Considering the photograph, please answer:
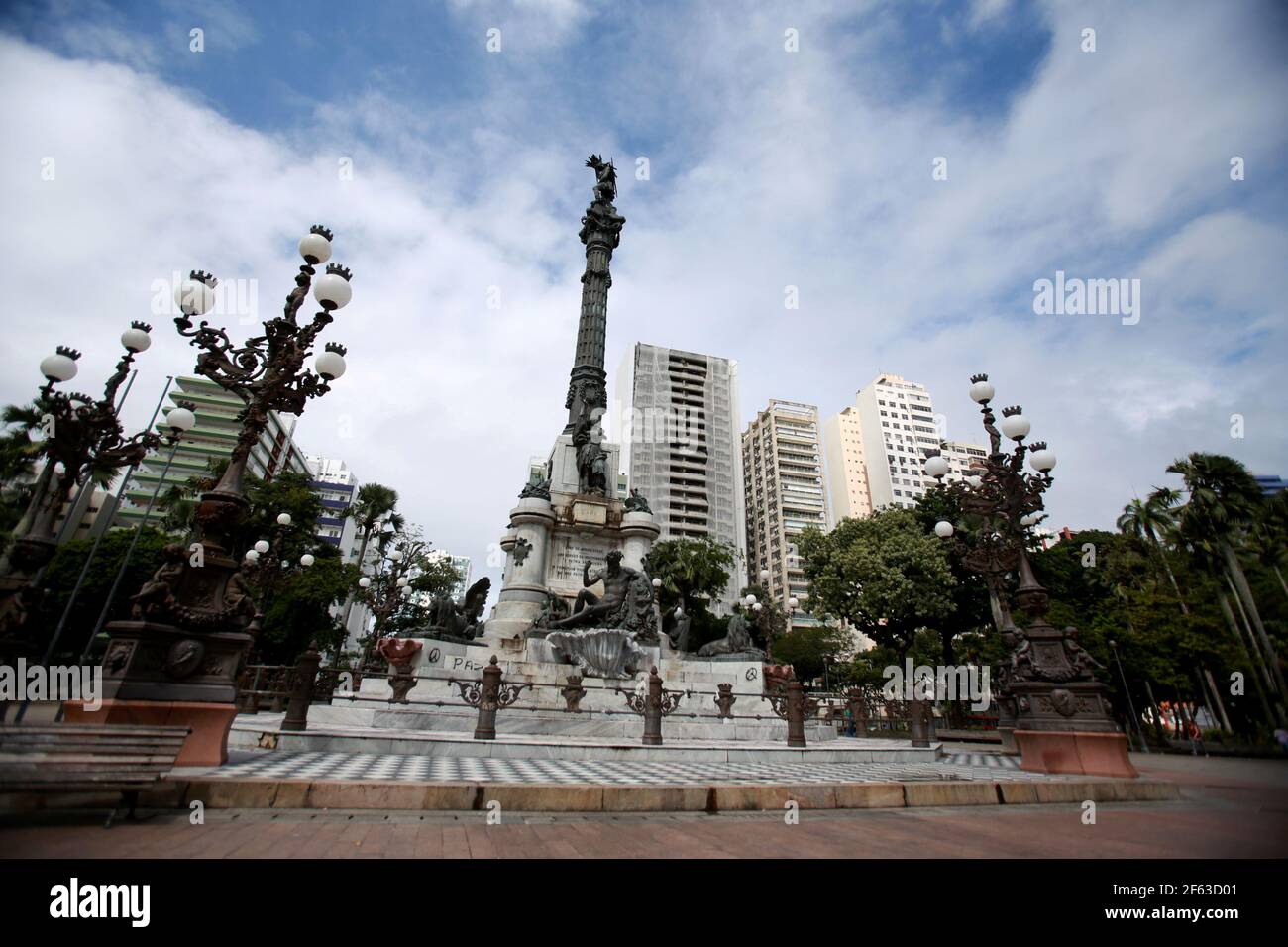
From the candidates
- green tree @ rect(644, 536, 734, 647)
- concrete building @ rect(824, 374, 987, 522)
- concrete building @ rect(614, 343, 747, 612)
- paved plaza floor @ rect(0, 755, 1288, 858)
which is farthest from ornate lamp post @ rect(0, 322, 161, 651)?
concrete building @ rect(824, 374, 987, 522)

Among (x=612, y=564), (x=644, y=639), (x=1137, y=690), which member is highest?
(x=612, y=564)

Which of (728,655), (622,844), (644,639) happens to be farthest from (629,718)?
(622,844)

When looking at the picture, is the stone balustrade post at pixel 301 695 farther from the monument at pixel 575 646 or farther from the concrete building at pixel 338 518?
the concrete building at pixel 338 518

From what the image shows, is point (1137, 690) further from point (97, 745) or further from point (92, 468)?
point (92, 468)

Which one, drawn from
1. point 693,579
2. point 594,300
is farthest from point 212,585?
point 693,579

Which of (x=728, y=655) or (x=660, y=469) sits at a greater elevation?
(x=660, y=469)

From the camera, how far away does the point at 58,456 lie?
7312 millimetres

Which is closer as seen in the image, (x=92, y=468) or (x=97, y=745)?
(x=97, y=745)

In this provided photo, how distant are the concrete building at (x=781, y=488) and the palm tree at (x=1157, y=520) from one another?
7666cm

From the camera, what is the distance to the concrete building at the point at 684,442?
71.5 meters

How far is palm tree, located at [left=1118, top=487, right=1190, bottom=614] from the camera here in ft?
14.0

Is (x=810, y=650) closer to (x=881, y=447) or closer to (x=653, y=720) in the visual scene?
(x=653, y=720)
